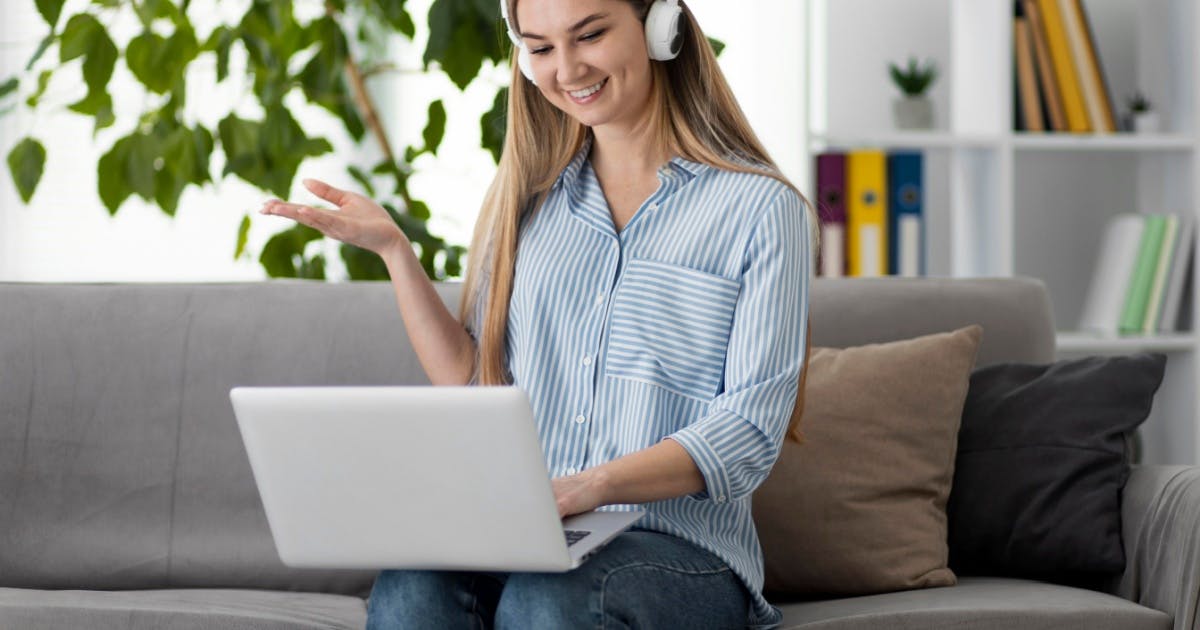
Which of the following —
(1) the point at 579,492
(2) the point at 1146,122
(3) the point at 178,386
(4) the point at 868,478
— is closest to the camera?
(1) the point at 579,492

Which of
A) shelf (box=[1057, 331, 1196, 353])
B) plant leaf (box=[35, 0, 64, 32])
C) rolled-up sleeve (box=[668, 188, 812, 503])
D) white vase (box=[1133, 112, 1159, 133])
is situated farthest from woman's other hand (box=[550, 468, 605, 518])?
white vase (box=[1133, 112, 1159, 133])

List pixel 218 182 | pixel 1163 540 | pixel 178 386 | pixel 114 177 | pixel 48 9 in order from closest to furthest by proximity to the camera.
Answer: pixel 1163 540 < pixel 178 386 < pixel 48 9 < pixel 114 177 < pixel 218 182

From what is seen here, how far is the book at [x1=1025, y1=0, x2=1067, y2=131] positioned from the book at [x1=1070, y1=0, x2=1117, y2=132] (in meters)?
0.07

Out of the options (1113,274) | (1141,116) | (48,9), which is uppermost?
(48,9)

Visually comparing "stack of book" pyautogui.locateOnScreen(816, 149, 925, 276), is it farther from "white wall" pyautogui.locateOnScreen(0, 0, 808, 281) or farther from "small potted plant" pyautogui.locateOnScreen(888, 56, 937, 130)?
"white wall" pyautogui.locateOnScreen(0, 0, 808, 281)

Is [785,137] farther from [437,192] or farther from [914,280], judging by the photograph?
[914,280]

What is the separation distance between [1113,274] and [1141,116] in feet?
1.13

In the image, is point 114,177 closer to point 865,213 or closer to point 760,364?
point 760,364

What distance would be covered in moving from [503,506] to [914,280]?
1.05 meters

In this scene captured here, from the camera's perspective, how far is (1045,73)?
9.76 ft

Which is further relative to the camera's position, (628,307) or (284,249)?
(284,249)

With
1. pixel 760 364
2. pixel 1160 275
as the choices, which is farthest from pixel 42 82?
pixel 1160 275

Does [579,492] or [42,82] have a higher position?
[42,82]

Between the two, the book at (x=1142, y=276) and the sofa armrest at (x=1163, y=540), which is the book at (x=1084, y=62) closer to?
the book at (x=1142, y=276)
